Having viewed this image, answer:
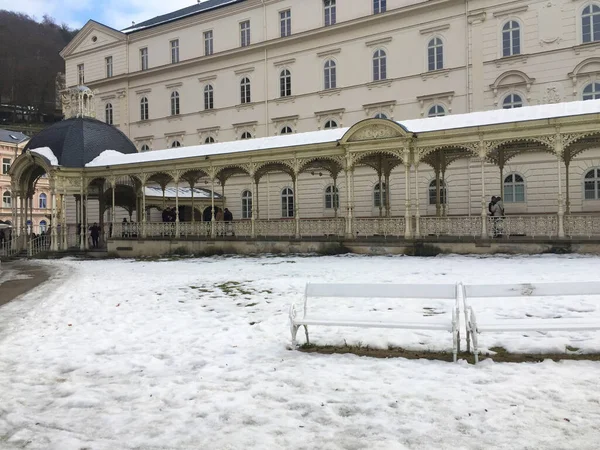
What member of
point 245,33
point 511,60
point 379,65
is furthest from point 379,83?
point 245,33

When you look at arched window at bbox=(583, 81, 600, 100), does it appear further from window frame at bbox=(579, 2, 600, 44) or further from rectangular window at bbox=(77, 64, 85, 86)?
rectangular window at bbox=(77, 64, 85, 86)

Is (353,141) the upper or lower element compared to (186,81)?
lower

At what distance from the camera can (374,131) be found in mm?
18500

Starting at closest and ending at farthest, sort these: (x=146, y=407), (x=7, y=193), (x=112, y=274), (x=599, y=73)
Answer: (x=146, y=407) < (x=112, y=274) < (x=599, y=73) < (x=7, y=193)

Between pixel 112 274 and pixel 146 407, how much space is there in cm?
1131

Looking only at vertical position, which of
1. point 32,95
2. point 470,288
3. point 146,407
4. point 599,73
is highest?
point 32,95

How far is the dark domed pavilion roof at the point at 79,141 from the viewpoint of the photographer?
25.0m

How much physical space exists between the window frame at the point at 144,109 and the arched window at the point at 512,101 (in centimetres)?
2798

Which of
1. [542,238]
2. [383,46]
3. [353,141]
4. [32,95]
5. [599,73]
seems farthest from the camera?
[32,95]

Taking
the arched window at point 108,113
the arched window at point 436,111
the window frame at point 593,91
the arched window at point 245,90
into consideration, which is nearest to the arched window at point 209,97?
the arched window at point 245,90

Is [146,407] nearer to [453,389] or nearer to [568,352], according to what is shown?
[453,389]

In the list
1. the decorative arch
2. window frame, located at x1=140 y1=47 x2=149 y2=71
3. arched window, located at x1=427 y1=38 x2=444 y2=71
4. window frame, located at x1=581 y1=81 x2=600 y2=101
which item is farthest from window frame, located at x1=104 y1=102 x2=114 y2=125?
window frame, located at x1=581 y1=81 x2=600 y2=101

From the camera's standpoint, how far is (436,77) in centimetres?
2878

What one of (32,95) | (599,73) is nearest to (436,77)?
(599,73)
